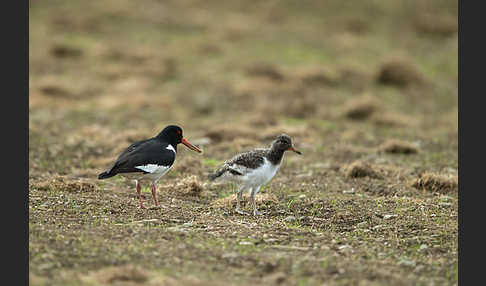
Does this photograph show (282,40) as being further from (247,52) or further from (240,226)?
(240,226)

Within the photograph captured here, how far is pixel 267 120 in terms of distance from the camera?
19859 millimetres

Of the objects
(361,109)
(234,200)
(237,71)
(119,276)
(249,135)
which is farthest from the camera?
(237,71)

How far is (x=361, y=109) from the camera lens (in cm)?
2091

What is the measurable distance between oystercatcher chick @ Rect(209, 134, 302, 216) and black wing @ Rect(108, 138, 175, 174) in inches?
38.0

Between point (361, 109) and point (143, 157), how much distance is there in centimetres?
1219

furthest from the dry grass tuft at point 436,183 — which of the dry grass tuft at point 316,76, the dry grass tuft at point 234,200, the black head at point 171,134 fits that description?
the dry grass tuft at point 316,76

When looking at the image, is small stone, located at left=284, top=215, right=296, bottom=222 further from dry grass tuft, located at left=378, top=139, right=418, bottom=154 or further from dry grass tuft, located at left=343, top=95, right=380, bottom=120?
dry grass tuft, located at left=343, top=95, right=380, bottom=120

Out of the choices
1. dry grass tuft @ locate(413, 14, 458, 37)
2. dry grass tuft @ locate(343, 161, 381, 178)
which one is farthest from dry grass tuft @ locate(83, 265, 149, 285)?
dry grass tuft @ locate(413, 14, 458, 37)

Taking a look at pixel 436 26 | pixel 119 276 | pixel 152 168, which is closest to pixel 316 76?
pixel 436 26

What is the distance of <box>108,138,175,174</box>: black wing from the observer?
9898 mm

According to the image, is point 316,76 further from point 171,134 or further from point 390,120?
point 171,134

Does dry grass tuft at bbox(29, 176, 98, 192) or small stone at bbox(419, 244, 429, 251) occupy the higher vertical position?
dry grass tuft at bbox(29, 176, 98, 192)

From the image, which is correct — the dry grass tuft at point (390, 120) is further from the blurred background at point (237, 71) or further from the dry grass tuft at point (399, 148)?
the dry grass tuft at point (399, 148)

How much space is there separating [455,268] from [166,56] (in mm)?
21109
